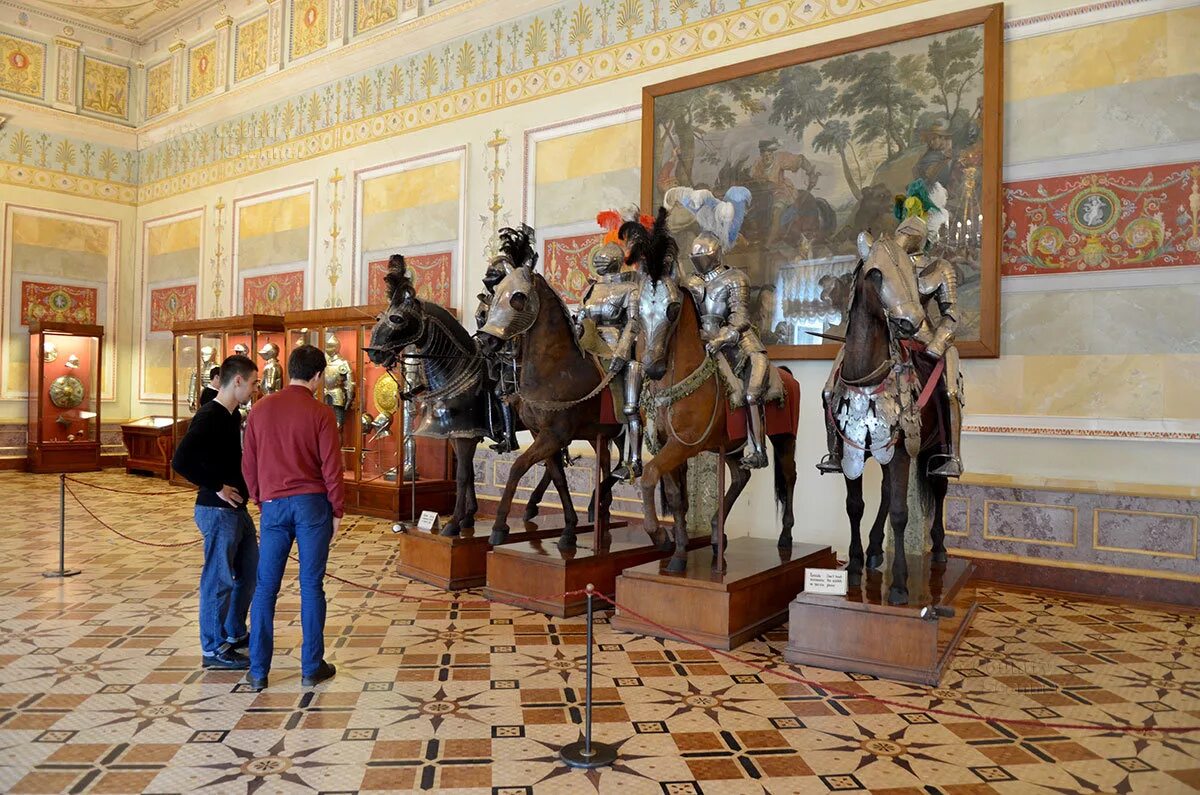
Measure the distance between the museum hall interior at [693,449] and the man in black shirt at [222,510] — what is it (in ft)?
0.09

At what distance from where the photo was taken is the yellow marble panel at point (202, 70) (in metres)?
16.3

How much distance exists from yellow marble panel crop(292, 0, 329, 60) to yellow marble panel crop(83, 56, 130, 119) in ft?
19.6

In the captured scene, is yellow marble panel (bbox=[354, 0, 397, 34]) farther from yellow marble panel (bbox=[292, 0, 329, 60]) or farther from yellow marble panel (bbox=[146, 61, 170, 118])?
yellow marble panel (bbox=[146, 61, 170, 118])

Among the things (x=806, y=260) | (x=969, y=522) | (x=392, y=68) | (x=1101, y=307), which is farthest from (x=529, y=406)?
(x=392, y=68)

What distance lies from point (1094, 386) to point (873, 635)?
12.2 ft

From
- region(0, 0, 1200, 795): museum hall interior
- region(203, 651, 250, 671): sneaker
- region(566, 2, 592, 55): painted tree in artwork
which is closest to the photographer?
region(0, 0, 1200, 795): museum hall interior

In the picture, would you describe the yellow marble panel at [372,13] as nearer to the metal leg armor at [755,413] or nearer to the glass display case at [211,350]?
the glass display case at [211,350]

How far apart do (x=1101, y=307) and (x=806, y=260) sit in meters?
2.66

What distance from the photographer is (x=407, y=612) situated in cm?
627

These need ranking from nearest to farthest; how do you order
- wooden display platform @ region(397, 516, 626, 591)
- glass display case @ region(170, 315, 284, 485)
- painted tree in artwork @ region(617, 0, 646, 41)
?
wooden display platform @ region(397, 516, 626, 591) < painted tree in artwork @ region(617, 0, 646, 41) < glass display case @ region(170, 315, 284, 485)

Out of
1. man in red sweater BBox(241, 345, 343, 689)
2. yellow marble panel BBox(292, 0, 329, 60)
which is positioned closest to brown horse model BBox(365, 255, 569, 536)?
man in red sweater BBox(241, 345, 343, 689)

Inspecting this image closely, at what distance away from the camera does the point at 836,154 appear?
838 centimetres

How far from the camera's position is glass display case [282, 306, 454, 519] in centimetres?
1082

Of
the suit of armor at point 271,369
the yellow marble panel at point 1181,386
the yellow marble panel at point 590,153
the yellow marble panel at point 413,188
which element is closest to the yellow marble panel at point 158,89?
the yellow marble panel at point 413,188
